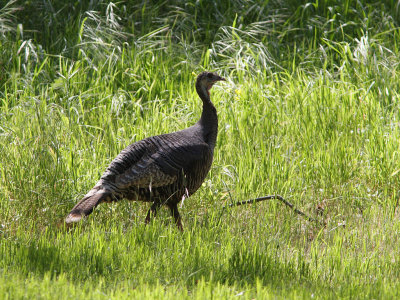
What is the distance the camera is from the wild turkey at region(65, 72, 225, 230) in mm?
4504

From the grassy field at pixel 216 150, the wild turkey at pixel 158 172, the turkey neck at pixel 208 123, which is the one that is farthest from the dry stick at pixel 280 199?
the turkey neck at pixel 208 123

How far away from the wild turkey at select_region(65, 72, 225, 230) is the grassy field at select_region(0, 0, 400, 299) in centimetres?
19

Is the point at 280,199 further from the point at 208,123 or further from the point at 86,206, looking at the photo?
the point at 86,206

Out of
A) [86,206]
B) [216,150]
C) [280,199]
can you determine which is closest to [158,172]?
[86,206]

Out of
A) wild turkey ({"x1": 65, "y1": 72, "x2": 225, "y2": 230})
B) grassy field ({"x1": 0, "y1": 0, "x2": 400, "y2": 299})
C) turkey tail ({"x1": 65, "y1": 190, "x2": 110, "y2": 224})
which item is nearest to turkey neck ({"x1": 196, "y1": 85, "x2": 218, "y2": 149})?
wild turkey ({"x1": 65, "y1": 72, "x2": 225, "y2": 230})

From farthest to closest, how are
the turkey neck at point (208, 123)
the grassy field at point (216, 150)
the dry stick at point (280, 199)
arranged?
1. the turkey neck at point (208, 123)
2. the dry stick at point (280, 199)
3. the grassy field at point (216, 150)

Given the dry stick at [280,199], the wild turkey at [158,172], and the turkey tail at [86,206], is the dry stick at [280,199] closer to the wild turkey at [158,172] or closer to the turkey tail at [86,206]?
the wild turkey at [158,172]

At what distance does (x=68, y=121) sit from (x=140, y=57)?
5.79 ft

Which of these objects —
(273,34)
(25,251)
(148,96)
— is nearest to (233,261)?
(25,251)

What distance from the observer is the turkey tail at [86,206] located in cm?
417

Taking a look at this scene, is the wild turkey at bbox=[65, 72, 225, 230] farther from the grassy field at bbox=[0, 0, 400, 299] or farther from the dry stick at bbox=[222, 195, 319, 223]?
the dry stick at bbox=[222, 195, 319, 223]

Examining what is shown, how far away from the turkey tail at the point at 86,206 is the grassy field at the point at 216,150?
126 millimetres

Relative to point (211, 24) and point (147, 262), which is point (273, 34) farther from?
point (147, 262)

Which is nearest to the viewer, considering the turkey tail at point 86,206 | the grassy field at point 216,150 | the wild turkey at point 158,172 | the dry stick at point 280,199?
the grassy field at point 216,150
